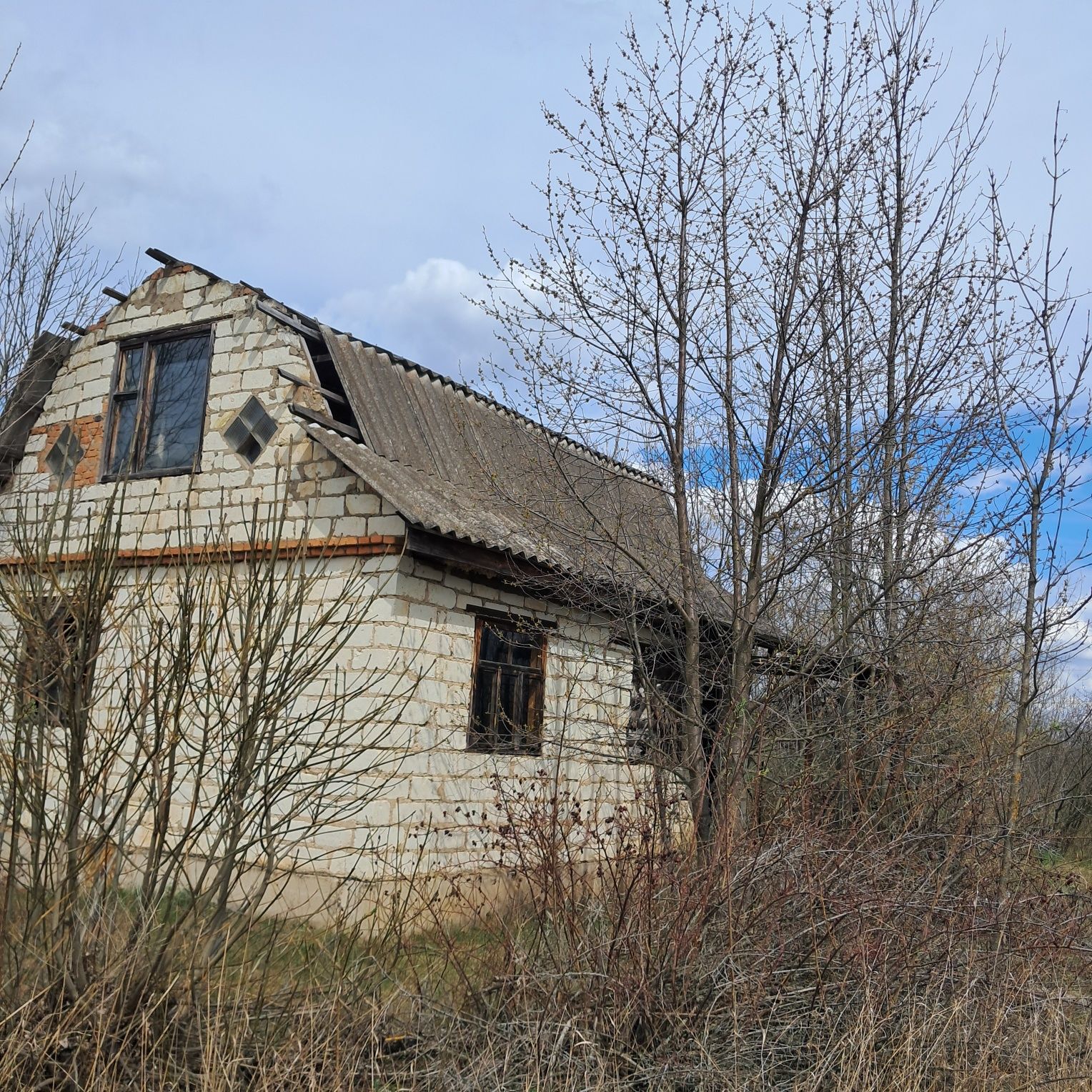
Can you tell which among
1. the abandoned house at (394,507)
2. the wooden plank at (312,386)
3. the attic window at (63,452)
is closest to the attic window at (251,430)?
the abandoned house at (394,507)

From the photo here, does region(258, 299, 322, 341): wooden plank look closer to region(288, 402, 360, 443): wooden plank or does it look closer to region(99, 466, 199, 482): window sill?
region(288, 402, 360, 443): wooden plank

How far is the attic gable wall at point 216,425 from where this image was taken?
A: 9.41 meters

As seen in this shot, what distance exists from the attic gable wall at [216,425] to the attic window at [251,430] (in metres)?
0.07

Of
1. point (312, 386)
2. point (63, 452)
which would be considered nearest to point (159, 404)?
Result: point (63, 452)

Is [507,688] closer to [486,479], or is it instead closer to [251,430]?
[486,479]

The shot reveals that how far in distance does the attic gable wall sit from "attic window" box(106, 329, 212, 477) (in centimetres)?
12

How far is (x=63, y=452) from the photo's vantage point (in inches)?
458

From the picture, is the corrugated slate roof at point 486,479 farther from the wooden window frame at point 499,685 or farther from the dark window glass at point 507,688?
the dark window glass at point 507,688

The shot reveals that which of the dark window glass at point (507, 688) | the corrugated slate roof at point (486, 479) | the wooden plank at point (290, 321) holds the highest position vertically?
the wooden plank at point (290, 321)

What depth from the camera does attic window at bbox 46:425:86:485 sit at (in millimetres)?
11398

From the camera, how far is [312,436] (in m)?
9.41

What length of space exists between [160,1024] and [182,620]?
160 centimetres

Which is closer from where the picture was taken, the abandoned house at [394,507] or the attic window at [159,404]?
the abandoned house at [394,507]

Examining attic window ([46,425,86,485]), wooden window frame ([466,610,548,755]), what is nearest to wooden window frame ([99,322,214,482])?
attic window ([46,425,86,485])
